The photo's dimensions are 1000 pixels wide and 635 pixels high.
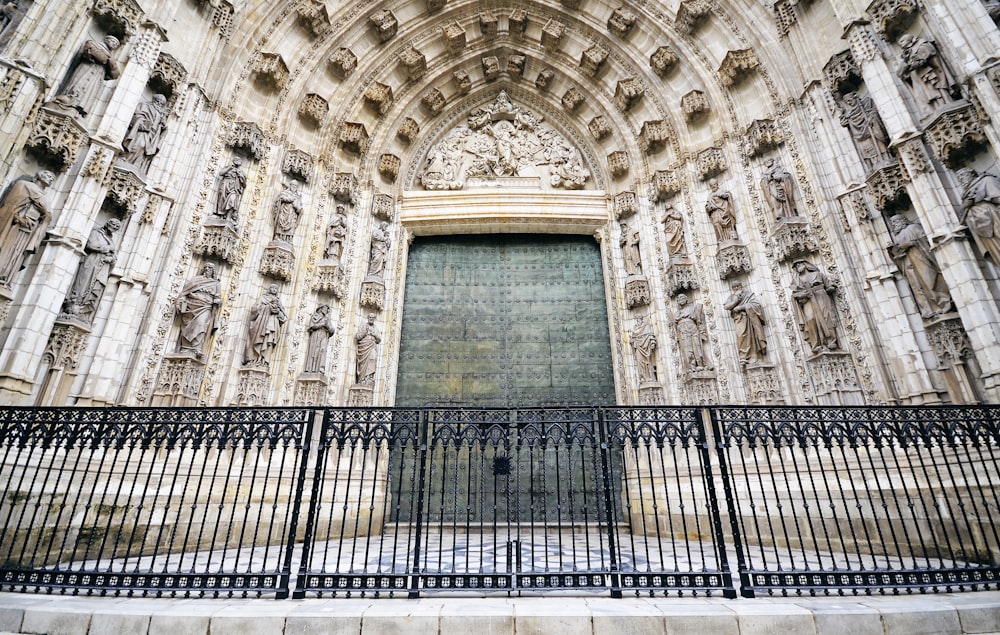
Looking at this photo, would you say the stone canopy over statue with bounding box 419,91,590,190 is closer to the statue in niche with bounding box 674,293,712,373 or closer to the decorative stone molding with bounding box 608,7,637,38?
the decorative stone molding with bounding box 608,7,637,38

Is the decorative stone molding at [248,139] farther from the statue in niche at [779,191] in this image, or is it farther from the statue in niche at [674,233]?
the statue in niche at [779,191]

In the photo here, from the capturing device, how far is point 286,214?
866 centimetres

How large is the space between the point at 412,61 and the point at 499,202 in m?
3.80

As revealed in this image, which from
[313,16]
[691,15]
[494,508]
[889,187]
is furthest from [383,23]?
[494,508]

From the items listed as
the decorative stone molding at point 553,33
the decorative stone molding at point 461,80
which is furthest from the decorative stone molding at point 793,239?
the decorative stone molding at point 461,80

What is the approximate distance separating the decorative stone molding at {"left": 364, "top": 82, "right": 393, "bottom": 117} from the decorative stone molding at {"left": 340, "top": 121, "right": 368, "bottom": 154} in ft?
2.48

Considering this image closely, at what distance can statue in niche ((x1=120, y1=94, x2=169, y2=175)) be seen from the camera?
261 inches

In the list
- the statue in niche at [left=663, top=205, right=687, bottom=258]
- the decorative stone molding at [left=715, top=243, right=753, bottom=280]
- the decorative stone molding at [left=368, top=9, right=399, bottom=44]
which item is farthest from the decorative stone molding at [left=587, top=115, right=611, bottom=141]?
the decorative stone molding at [left=368, top=9, right=399, bottom=44]

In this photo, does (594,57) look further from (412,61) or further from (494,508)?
(494,508)

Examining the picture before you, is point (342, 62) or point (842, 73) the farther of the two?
point (342, 62)

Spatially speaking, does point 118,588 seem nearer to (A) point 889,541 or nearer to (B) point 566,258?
(A) point 889,541

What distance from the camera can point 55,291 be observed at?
531 centimetres

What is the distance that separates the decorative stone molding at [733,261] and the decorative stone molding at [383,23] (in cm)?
837

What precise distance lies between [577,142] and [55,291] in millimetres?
10006
